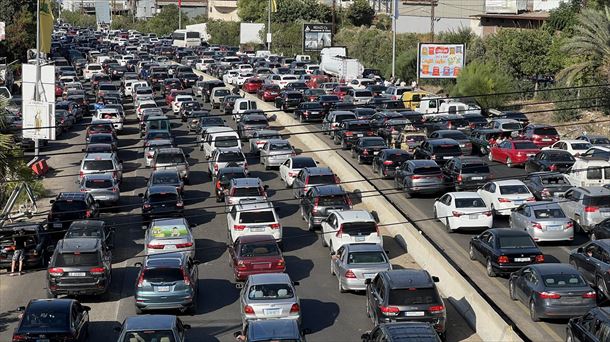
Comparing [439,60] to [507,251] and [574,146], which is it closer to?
[574,146]

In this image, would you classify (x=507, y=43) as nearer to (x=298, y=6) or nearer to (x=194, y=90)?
(x=194, y=90)

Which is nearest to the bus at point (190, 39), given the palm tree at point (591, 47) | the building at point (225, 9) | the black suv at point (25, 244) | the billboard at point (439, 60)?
the building at point (225, 9)

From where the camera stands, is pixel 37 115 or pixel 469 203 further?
pixel 37 115

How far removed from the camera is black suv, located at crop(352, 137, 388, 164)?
4650 centimetres

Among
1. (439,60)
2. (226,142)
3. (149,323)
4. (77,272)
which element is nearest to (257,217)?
(77,272)

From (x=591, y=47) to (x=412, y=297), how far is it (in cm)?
3903

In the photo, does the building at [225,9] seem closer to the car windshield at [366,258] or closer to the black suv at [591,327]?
the car windshield at [366,258]

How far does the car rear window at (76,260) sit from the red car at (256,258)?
3.87 metres

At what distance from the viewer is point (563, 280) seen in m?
24.8

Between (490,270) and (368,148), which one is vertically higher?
(368,148)

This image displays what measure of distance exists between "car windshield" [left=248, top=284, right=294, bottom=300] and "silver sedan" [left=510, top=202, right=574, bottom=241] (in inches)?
404

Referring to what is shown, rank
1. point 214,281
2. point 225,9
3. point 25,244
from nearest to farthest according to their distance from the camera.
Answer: point 214,281 → point 25,244 → point 225,9

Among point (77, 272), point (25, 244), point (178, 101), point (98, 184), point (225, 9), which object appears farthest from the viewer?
point (225, 9)

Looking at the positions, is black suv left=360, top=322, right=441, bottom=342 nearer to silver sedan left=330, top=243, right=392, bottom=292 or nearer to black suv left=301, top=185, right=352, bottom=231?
silver sedan left=330, top=243, right=392, bottom=292
